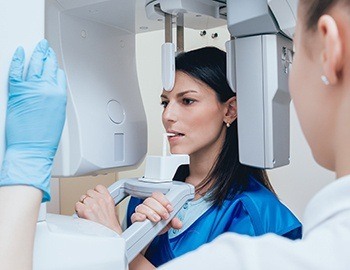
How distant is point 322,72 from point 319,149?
0.30ft

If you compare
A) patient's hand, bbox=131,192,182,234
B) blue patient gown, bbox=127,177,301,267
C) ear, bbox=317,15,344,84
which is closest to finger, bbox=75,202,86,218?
patient's hand, bbox=131,192,182,234

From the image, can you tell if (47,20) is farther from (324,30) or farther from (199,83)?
(324,30)

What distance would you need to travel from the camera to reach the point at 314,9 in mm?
493

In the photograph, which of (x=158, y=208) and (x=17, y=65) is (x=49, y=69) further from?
(x=158, y=208)

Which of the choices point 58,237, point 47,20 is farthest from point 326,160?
point 47,20

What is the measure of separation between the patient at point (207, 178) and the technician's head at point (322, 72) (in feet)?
2.14

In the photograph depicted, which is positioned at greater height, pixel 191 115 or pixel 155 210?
pixel 191 115

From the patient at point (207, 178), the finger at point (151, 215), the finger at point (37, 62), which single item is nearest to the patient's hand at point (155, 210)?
the finger at point (151, 215)

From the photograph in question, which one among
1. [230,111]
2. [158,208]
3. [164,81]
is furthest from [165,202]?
[230,111]

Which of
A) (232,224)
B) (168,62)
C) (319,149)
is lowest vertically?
(232,224)

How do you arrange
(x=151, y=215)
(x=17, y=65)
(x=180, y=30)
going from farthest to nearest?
(x=180, y=30)
(x=151, y=215)
(x=17, y=65)

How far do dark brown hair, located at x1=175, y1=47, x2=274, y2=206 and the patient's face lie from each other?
26 mm

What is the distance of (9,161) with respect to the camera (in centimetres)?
70

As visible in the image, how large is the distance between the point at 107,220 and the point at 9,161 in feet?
1.28
